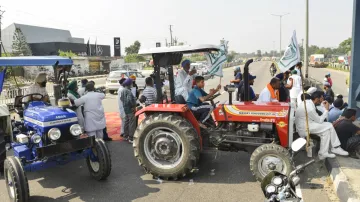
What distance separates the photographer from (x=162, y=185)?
5.11m

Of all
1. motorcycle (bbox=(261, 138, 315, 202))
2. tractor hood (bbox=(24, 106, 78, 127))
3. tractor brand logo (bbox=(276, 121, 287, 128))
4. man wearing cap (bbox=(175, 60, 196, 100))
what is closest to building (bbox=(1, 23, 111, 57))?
man wearing cap (bbox=(175, 60, 196, 100))

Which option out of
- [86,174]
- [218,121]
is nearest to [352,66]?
[218,121]

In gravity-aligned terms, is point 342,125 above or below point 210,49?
below

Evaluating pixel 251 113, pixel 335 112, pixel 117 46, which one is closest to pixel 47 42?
pixel 117 46

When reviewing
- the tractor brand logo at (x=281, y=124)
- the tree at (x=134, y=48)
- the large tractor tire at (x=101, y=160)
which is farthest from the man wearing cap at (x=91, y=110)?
the tree at (x=134, y=48)

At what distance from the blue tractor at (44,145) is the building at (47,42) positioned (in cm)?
5091

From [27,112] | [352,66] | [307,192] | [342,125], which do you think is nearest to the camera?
[307,192]

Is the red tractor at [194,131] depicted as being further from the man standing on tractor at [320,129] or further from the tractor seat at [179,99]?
the man standing on tractor at [320,129]

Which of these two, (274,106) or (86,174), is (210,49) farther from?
(86,174)

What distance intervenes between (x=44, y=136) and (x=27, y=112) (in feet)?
2.68

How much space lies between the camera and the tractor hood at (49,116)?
4.86 meters

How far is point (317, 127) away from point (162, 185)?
117 inches

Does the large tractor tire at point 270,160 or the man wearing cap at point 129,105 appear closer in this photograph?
the large tractor tire at point 270,160

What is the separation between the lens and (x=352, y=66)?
26.4 feet
